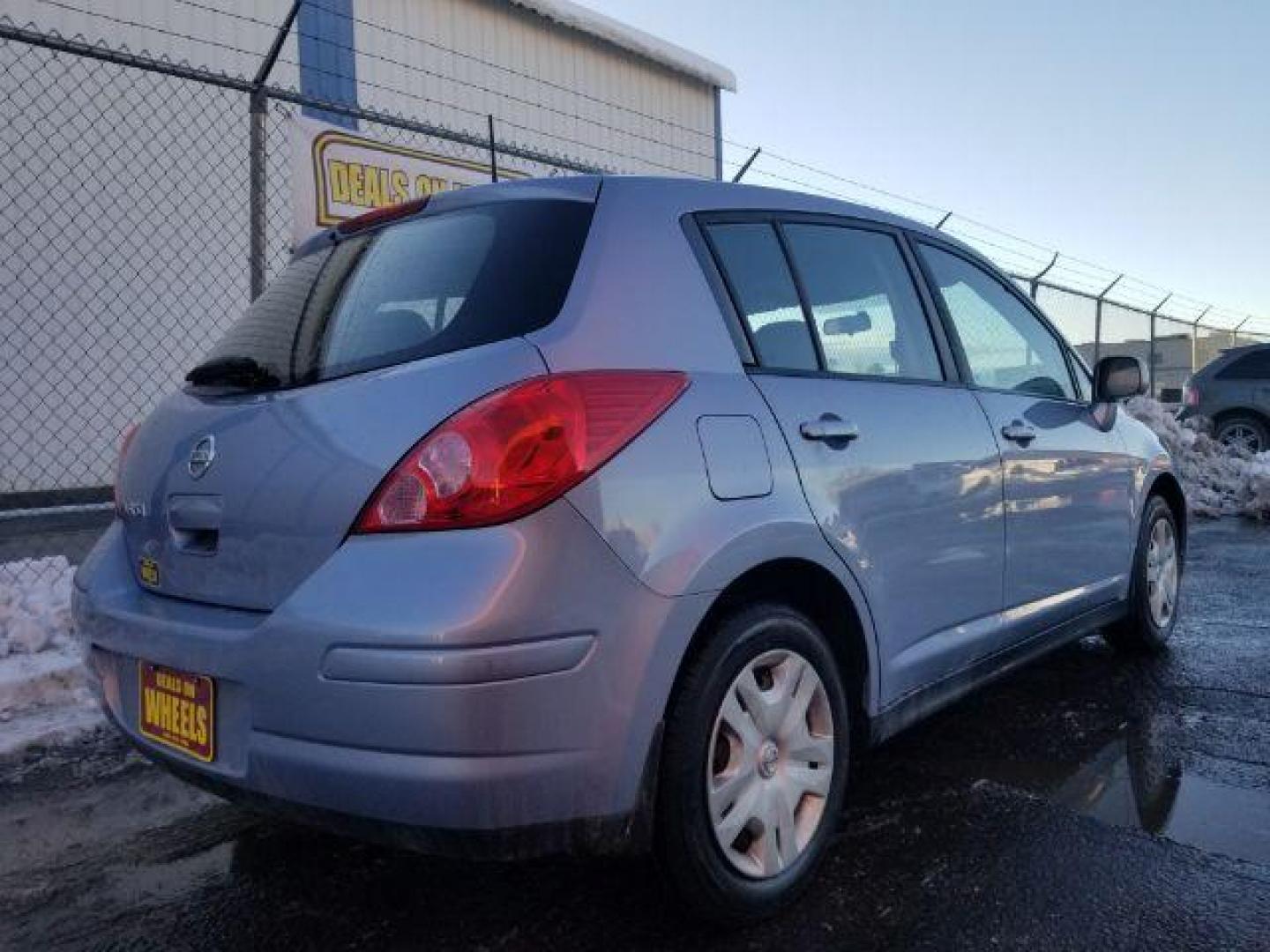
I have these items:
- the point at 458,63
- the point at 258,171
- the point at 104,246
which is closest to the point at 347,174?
the point at 258,171

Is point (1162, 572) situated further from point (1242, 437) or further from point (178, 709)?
point (1242, 437)

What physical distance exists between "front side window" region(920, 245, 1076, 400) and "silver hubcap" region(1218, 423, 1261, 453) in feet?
33.3

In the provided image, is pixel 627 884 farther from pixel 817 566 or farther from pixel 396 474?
pixel 396 474

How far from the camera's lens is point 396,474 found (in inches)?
75.6

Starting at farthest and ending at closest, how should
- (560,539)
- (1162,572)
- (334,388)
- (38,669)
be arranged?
(1162,572)
(38,669)
(334,388)
(560,539)

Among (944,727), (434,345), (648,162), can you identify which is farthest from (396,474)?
(648,162)

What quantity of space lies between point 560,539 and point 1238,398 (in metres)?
13.2

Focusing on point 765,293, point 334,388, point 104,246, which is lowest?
point 334,388

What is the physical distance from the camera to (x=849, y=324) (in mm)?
2875

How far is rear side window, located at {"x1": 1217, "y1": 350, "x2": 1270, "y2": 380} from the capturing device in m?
12.6

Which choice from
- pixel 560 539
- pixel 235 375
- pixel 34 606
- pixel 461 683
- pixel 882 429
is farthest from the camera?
pixel 34 606

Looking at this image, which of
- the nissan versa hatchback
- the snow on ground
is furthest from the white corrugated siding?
the nissan versa hatchback

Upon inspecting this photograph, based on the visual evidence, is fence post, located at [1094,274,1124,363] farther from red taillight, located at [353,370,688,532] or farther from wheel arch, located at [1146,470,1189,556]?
red taillight, located at [353,370,688,532]

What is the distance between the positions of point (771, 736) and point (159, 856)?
5.52 ft
